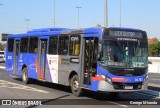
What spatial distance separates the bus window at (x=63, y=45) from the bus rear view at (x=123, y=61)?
3.06 metres

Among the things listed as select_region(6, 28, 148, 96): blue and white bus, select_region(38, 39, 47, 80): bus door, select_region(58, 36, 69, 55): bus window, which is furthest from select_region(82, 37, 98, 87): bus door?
select_region(38, 39, 47, 80): bus door

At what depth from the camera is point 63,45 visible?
16719 millimetres

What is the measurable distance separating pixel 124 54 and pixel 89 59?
1.47 meters

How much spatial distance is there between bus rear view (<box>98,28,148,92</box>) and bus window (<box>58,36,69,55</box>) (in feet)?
10.0

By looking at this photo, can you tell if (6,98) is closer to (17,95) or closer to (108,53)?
(17,95)

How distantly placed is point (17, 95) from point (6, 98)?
97cm

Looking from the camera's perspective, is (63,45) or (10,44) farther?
(10,44)

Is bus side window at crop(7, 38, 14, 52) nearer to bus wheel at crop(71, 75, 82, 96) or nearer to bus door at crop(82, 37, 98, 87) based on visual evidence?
bus wheel at crop(71, 75, 82, 96)

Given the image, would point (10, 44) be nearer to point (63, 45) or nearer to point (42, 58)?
point (42, 58)

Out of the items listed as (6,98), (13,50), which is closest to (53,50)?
(6,98)

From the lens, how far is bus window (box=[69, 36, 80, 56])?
15.4 m

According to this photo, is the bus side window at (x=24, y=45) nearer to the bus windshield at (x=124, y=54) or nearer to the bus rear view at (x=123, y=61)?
the bus rear view at (x=123, y=61)

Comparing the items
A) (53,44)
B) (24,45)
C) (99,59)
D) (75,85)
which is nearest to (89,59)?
(99,59)

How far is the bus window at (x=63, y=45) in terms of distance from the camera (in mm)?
16453
